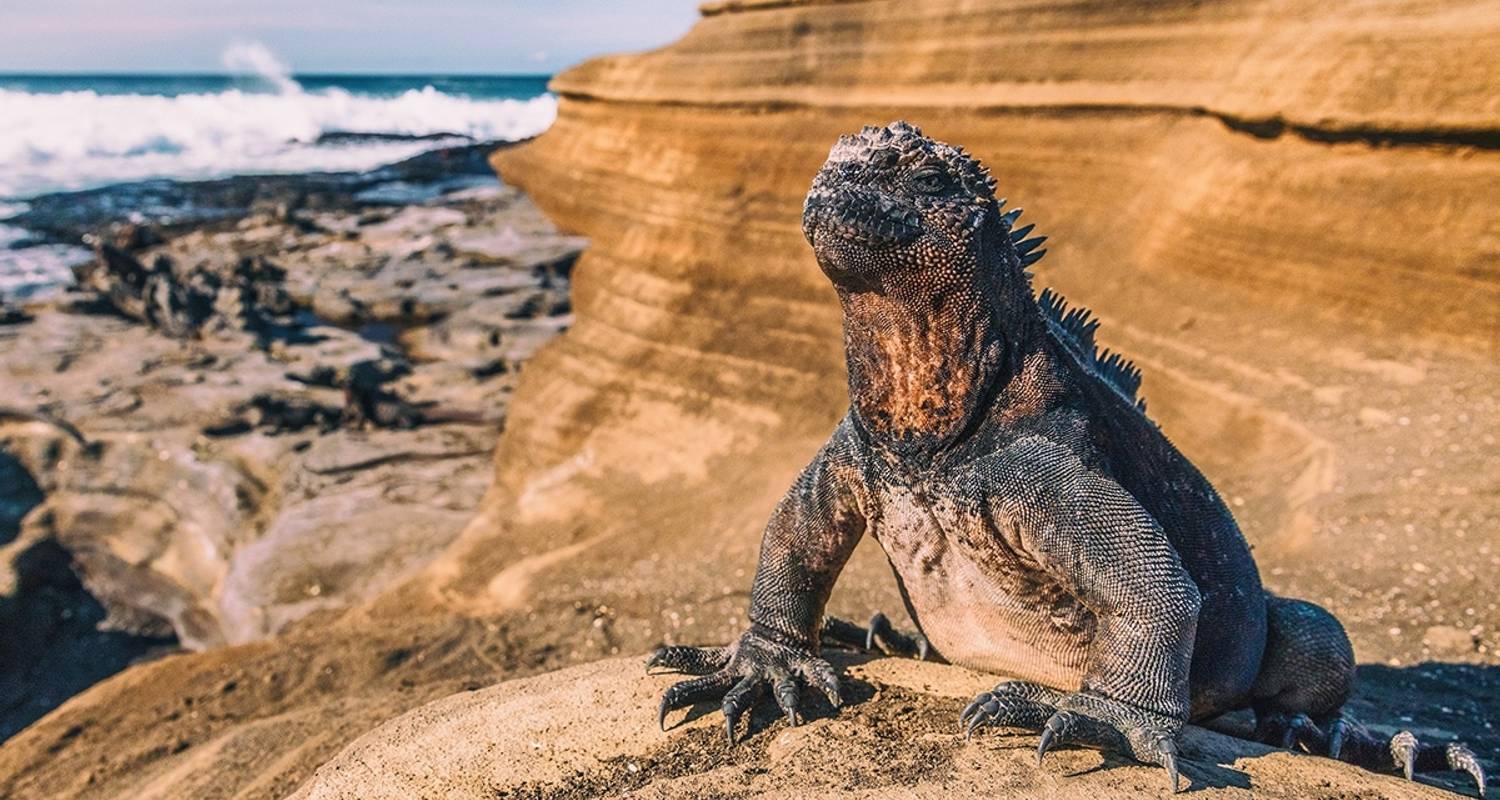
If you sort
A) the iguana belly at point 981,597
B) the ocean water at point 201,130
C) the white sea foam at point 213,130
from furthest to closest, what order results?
the white sea foam at point 213,130
the ocean water at point 201,130
the iguana belly at point 981,597

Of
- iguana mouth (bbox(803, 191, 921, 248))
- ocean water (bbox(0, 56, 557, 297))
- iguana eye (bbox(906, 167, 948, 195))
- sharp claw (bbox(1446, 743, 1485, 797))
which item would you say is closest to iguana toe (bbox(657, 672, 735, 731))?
iguana mouth (bbox(803, 191, 921, 248))

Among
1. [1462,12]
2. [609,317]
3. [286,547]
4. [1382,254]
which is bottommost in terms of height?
[286,547]

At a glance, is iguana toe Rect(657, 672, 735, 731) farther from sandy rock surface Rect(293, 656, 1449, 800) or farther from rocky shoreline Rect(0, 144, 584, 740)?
rocky shoreline Rect(0, 144, 584, 740)

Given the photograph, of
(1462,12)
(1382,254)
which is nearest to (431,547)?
(1382,254)

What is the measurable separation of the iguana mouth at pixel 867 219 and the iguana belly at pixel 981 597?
0.69m

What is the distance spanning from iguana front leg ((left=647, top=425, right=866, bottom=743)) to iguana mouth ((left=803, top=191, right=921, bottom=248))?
2.21 ft

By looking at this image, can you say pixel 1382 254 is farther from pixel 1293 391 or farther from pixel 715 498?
pixel 715 498

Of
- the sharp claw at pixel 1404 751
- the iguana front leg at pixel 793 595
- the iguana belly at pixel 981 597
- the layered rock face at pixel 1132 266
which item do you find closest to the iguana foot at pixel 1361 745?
the sharp claw at pixel 1404 751

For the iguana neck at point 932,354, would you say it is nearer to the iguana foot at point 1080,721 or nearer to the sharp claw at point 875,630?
the iguana foot at point 1080,721

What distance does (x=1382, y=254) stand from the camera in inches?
264

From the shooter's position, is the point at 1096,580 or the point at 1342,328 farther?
the point at 1342,328

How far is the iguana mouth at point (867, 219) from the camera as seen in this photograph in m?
2.45

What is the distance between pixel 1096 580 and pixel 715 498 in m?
5.64

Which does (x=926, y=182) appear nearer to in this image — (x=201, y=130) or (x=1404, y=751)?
(x=1404, y=751)
